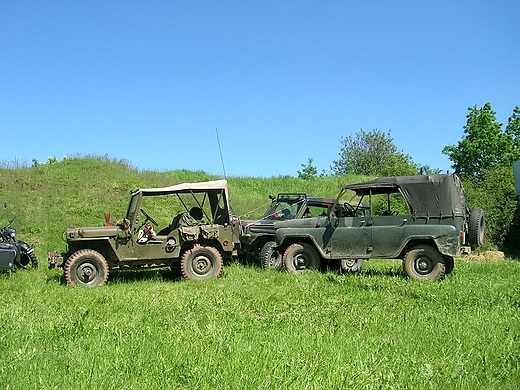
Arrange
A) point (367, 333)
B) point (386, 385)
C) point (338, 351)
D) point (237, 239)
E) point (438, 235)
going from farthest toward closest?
point (237, 239) < point (438, 235) < point (367, 333) < point (338, 351) < point (386, 385)

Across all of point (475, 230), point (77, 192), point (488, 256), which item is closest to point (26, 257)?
point (77, 192)

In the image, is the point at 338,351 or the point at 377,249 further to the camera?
the point at 377,249

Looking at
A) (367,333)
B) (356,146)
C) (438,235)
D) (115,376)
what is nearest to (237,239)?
(438,235)

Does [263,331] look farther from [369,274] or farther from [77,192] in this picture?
[77,192]

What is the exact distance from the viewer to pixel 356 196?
37.6 feet

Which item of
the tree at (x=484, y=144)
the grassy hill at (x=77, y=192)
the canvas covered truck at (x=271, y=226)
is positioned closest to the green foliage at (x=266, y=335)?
the canvas covered truck at (x=271, y=226)

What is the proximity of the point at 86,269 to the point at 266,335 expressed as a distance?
530cm

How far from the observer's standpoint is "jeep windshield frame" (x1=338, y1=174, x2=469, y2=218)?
10.3 m

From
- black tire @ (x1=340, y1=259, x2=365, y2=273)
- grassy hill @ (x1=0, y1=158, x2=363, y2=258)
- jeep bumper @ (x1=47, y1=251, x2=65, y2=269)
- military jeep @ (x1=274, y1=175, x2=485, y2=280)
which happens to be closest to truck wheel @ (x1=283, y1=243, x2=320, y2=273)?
military jeep @ (x1=274, y1=175, x2=485, y2=280)

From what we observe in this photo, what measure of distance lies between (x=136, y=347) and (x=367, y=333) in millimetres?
2495

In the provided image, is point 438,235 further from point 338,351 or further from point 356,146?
point 356,146

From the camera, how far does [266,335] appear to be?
19.0ft

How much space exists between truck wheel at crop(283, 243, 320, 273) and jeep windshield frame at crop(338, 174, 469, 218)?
6.86ft

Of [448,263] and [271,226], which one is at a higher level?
[271,226]
